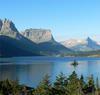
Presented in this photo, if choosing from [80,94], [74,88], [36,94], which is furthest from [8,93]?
[80,94]

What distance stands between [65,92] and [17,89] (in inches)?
547

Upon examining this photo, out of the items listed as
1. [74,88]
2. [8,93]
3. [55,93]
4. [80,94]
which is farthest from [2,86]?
[80,94]

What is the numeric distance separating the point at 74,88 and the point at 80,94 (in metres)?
10.3

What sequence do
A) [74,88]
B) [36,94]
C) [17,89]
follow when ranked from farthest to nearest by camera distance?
[17,89] → [74,88] → [36,94]

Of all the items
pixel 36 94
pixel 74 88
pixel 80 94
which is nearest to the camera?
pixel 80 94

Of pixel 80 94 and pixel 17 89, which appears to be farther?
pixel 17 89

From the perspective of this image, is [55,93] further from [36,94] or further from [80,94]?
[80,94]

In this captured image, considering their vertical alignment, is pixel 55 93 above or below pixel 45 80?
below

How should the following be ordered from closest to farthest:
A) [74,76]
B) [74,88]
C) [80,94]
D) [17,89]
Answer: [80,94]
[74,88]
[17,89]
[74,76]

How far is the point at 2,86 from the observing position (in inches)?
2822

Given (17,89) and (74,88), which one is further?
(17,89)

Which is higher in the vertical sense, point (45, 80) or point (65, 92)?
point (45, 80)

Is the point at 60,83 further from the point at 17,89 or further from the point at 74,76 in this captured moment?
the point at 17,89

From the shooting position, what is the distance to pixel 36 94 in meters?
56.3
